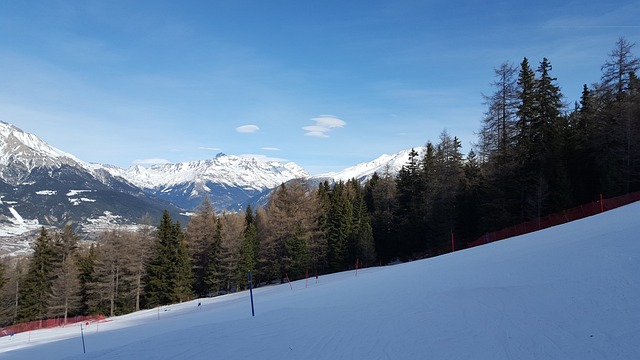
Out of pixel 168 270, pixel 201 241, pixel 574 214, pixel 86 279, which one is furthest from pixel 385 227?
pixel 86 279

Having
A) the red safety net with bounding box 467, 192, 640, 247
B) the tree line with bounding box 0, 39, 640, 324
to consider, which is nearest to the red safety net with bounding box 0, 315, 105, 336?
the tree line with bounding box 0, 39, 640, 324

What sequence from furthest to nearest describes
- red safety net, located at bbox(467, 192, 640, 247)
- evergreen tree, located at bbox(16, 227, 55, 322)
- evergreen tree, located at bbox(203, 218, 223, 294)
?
evergreen tree, located at bbox(203, 218, 223, 294)
evergreen tree, located at bbox(16, 227, 55, 322)
red safety net, located at bbox(467, 192, 640, 247)

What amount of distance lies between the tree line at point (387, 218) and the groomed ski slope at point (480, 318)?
21415 mm

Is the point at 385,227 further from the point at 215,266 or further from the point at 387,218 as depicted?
the point at 215,266

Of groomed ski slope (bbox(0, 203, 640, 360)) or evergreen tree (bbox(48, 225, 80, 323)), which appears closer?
groomed ski slope (bbox(0, 203, 640, 360))

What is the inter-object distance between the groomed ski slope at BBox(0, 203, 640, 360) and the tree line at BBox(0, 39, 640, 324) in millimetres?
21415

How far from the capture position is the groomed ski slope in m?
6.57

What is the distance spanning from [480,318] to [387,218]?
48.8 m

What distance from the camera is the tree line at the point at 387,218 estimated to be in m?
34.4

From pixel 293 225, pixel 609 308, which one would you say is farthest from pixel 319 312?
pixel 293 225

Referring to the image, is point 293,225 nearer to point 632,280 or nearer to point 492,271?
point 492,271

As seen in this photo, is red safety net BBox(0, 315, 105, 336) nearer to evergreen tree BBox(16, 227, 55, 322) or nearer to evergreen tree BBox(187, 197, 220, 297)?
evergreen tree BBox(16, 227, 55, 322)

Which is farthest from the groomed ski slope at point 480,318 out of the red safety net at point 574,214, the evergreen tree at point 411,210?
the evergreen tree at point 411,210

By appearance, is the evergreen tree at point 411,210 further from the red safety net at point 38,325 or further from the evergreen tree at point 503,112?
the red safety net at point 38,325
